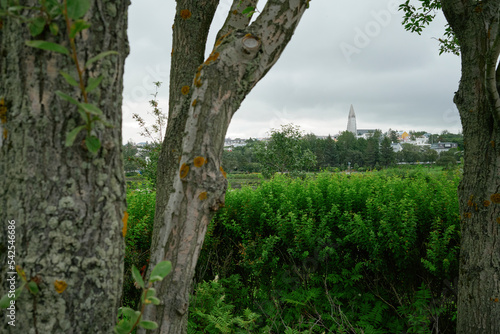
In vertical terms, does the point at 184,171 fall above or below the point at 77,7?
below

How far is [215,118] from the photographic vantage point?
1.28 m

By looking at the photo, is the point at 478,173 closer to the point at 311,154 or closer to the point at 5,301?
the point at 5,301

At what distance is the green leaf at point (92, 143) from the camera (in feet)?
2.56

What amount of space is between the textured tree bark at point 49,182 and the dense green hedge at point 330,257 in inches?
90.1

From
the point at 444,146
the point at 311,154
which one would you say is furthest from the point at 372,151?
the point at 311,154

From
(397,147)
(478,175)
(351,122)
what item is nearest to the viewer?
(478,175)

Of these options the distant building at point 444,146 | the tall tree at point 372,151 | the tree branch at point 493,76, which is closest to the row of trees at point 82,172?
the tree branch at point 493,76

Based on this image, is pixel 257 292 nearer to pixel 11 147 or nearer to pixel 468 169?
pixel 468 169

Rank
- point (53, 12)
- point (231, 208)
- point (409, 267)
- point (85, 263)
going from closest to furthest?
point (53, 12), point (85, 263), point (409, 267), point (231, 208)

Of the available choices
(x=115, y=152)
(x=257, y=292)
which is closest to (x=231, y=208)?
(x=257, y=292)

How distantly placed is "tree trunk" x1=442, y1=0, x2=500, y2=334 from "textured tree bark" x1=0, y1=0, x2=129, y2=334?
8.56 ft

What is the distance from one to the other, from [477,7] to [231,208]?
3406 millimetres

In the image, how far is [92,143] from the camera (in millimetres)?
784

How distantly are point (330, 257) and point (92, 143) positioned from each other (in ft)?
11.7
